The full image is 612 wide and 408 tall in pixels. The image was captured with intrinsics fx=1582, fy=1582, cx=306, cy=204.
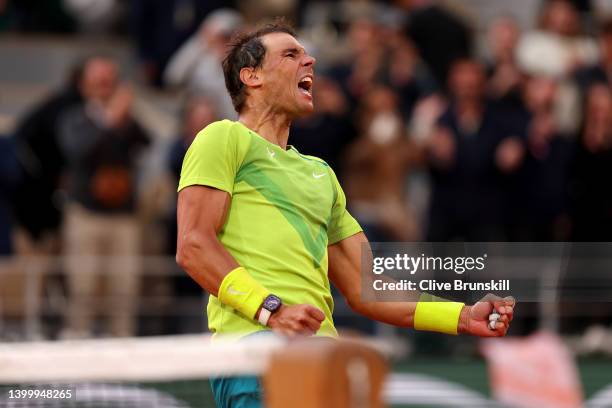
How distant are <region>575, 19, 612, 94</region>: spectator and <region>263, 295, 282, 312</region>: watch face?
32.3ft

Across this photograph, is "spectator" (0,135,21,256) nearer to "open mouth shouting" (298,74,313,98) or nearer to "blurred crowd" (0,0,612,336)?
"blurred crowd" (0,0,612,336)

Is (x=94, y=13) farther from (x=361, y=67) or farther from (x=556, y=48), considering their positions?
(x=556, y=48)

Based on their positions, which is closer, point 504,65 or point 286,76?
point 286,76

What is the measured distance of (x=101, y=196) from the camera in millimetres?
13406

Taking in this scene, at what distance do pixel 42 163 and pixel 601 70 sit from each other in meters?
5.37

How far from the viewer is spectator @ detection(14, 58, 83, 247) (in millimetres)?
13695

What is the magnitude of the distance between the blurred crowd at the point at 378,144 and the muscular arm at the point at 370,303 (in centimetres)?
722

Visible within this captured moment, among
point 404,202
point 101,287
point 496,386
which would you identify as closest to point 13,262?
point 101,287

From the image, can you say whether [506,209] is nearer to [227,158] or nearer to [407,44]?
[407,44]

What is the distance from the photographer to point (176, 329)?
1389 centimetres

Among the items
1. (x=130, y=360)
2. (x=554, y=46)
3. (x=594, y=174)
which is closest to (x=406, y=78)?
(x=554, y=46)

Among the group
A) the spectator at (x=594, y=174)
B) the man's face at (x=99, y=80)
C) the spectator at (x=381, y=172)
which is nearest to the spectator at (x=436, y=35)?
the spectator at (x=381, y=172)

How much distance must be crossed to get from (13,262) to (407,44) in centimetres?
480

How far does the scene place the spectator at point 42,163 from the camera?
44.9 ft
